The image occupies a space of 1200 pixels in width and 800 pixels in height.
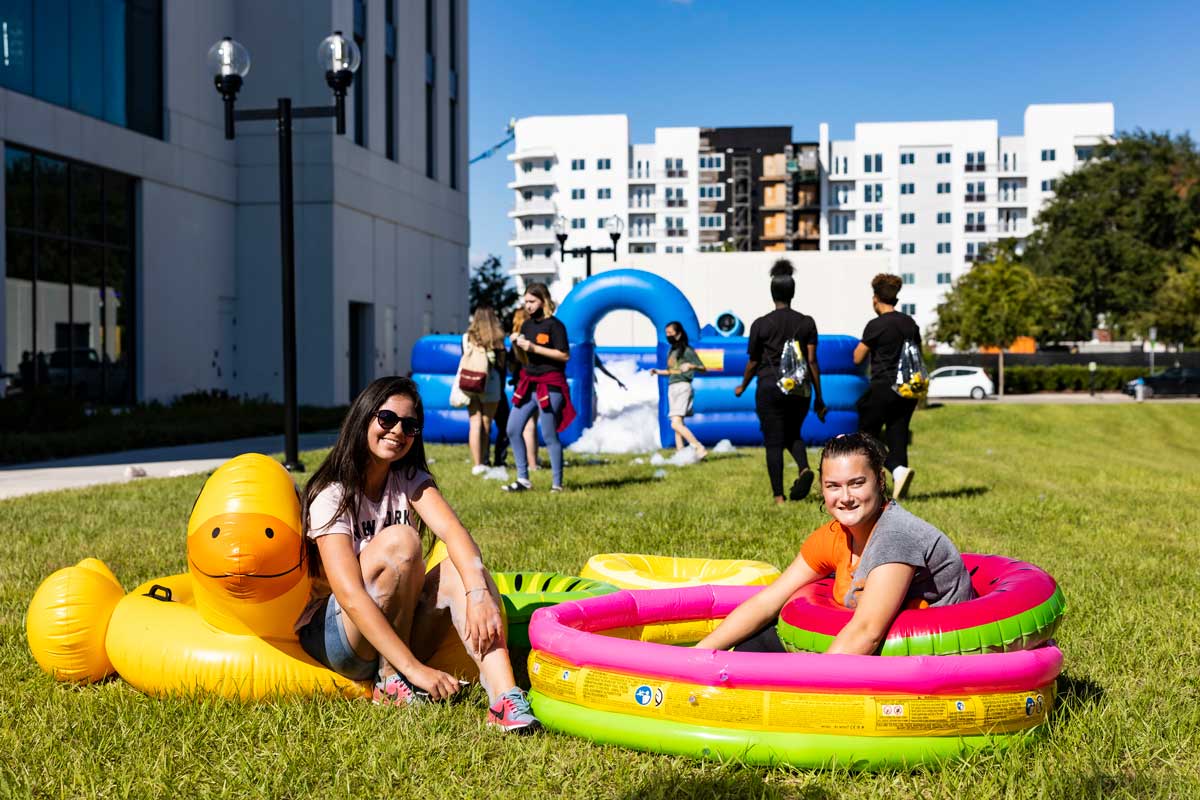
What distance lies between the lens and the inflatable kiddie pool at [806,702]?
10.6 ft

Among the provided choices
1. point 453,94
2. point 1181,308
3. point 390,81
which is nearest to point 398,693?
point 390,81

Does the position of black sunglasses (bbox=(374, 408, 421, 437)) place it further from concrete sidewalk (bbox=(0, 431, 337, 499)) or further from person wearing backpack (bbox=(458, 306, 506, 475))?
concrete sidewalk (bbox=(0, 431, 337, 499))

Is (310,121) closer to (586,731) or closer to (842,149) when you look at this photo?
(586,731)

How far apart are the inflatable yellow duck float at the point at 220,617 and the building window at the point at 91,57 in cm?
1855

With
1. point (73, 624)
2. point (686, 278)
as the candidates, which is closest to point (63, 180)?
point (686, 278)

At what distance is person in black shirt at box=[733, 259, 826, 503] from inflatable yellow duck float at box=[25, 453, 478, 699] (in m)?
5.50

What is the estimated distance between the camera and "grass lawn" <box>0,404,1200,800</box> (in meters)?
3.14

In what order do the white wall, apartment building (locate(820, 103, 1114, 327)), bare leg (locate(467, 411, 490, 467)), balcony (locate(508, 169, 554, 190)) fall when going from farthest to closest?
balcony (locate(508, 169, 554, 190)) < apartment building (locate(820, 103, 1114, 327)) < the white wall < bare leg (locate(467, 411, 490, 467))

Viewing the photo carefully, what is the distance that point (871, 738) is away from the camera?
325 cm

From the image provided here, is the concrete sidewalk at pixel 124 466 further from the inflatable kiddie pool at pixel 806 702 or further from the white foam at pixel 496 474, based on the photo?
the inflatable kiddie pool at pixel 806 702

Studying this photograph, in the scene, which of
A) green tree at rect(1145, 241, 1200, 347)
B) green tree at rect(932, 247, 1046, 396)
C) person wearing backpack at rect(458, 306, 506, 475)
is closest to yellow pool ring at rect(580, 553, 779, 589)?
person wearing backpack at rect(458, 306, 506, 475)

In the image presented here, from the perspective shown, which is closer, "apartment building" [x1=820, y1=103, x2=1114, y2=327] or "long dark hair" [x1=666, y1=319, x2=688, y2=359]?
"long dark hair" [x1=666, y1=319, x2=688, y2=359]

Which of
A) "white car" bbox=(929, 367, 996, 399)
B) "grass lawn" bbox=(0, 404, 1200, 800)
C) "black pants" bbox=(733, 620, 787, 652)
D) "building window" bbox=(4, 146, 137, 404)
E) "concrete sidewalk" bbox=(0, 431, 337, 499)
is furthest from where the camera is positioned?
"white car" bbox=(929, 367, 996, 399)

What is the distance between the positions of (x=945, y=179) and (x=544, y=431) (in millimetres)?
84660
